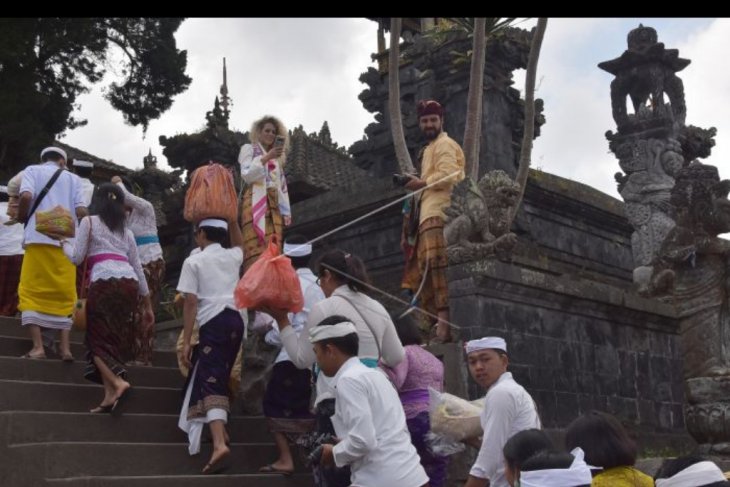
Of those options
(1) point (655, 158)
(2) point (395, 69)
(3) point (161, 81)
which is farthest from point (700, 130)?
(3) point (161, 81)

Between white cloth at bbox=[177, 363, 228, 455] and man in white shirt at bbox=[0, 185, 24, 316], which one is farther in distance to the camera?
man in white shirt at bbox=[0, 185, 24, 316]

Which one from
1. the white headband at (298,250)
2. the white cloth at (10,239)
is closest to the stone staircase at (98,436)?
the white headband at (298,250)

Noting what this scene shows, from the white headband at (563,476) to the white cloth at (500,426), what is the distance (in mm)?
958

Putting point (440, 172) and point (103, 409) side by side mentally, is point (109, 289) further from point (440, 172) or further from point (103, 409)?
point (440, 172)

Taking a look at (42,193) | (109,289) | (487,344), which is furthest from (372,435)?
(42,193)

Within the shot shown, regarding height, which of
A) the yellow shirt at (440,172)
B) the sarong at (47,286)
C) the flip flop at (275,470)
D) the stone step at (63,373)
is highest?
the yellow shirt at (440,172)

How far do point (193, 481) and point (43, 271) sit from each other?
8.55ft

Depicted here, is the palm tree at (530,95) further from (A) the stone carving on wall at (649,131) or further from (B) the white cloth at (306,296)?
(A) the stone carving on wall at (649,131)

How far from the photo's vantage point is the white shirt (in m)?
6.95

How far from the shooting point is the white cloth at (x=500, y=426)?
5227 mm

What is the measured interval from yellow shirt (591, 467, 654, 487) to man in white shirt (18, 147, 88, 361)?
5.02 meters

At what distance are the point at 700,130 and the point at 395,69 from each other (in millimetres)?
8442

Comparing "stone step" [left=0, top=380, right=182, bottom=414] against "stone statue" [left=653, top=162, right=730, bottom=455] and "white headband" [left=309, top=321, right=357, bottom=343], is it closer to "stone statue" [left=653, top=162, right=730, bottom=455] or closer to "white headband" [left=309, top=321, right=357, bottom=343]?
"white headband" [left=309, top=321, right=357, bottom=343]

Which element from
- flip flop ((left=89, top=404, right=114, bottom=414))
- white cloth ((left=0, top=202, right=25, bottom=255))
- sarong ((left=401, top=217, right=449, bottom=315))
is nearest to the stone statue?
sarong ((left=401, top=217, right=449, bottom=315))
